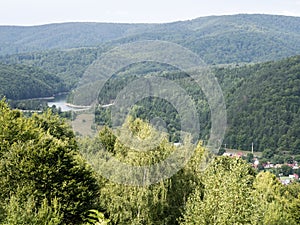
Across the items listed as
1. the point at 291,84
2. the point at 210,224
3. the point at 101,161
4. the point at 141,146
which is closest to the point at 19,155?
the point at 101,161

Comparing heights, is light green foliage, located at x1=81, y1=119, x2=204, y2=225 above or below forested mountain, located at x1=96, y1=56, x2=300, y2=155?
above

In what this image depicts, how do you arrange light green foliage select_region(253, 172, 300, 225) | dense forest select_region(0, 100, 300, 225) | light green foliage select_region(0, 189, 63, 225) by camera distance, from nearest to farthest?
light green foliage select_region(0, 189, 63, 225)
dense forest select_region(0, 100, 300, 225)
light green foliage select_region(253, 172, 300, 225)

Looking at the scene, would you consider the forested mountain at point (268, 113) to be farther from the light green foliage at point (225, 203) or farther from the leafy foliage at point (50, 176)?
the light green foliage at point (225, 203)

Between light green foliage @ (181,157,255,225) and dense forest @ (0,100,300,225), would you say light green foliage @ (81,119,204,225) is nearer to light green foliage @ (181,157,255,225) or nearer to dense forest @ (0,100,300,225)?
dense forest @ (0,100,300,225)

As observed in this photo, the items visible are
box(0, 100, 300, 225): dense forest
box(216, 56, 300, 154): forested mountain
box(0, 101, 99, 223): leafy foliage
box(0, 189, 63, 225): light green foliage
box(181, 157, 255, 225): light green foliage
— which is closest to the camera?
box(0, 189, 63, 225): light green foliage

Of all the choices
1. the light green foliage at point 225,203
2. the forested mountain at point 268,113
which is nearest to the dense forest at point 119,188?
the light green foliage at point 225,203

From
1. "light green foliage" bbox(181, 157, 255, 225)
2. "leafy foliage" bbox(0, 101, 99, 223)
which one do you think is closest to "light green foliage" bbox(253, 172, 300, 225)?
"light green foliage" bbox(181, 157, 255, 225)

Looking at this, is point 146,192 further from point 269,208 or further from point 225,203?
point 269,208

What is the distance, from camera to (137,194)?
21297 millimetres

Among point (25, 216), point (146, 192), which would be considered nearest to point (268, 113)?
point (146, 192)

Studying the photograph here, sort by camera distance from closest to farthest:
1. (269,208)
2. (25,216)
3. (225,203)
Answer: (25,216) < (225,203) < (269,208)

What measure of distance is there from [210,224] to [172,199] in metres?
4.10

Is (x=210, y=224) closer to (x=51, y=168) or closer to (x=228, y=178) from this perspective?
(x=228, y=178)

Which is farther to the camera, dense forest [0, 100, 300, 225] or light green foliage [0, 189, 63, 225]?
dense forest [0, 100, 300, 225]
